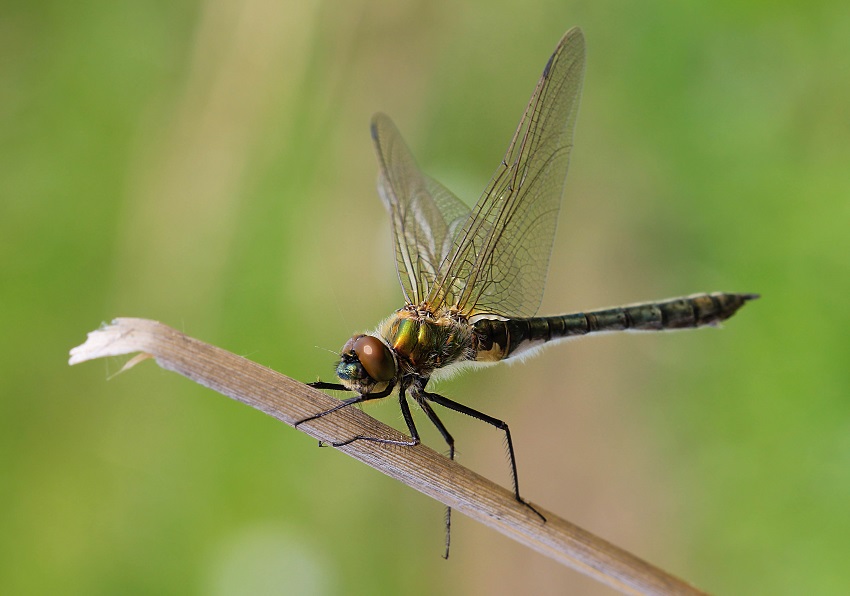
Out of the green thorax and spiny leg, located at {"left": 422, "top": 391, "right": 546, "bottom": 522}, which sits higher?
the green thorax

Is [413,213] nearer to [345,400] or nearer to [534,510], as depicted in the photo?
[345,400]

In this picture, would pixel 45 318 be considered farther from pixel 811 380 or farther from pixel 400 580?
pixel 811 380

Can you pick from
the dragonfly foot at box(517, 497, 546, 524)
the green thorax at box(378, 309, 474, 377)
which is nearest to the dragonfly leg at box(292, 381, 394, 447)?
the green thorax at box(378, 309, 474, 377)

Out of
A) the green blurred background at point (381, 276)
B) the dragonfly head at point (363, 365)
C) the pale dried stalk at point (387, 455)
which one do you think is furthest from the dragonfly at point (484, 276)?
the green blurred background at point (381, 276)

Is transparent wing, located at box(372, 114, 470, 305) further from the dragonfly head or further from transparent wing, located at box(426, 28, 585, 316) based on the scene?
the dragonfly head

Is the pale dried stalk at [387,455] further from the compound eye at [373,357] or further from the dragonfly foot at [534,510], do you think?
the compound eye at [373,357]

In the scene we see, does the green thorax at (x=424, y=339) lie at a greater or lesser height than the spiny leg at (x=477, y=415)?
greater

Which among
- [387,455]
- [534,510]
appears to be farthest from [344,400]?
[534,510]
